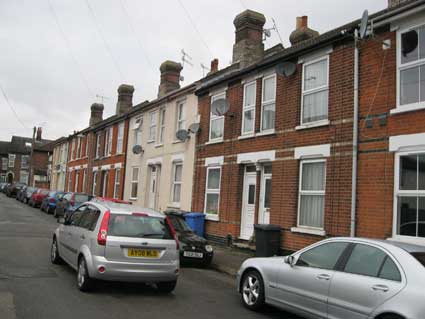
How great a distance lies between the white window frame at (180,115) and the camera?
19.1m

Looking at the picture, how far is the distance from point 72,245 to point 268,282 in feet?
12.7

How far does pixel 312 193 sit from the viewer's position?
38.3 feet

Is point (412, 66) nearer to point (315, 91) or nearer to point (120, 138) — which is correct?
point (315, 91)

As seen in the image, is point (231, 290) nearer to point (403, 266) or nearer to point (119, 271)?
point (119, 271)

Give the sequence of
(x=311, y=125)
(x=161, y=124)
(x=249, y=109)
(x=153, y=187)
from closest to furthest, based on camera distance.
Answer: (x=311, y=125)
(x=249, y=109)
(x=161, y=124)
(x=153, y=187)

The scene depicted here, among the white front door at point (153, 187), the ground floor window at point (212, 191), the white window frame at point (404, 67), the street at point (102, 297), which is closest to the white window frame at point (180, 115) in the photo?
the white front door at point (153, 187)

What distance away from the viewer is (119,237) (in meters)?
7.48

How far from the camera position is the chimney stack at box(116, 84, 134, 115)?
1163 inches

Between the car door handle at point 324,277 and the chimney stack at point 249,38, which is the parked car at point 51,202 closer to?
the chimney stack at point 249,38

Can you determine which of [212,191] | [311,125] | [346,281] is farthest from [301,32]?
[346,281]

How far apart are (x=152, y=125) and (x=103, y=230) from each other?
1500 centimetres

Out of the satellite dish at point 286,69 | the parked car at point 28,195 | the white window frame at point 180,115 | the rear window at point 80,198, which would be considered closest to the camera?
the satellite dish at point 286,69

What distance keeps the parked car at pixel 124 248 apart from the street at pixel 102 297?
0.35m

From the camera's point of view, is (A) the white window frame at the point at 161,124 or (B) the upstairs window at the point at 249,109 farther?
(A) the white window frame at the point at 161,124
